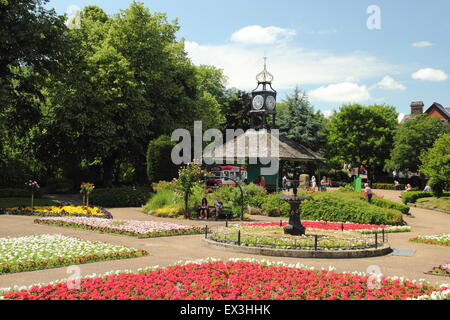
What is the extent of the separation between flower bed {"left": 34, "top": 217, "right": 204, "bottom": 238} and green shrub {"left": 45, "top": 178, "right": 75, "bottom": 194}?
19.7 m

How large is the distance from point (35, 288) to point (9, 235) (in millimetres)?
9777

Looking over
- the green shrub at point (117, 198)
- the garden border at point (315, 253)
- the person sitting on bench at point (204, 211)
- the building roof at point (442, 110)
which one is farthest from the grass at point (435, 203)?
the building roof at point (442, 110)

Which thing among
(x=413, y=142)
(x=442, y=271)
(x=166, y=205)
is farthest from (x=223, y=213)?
(x=413, y=142)

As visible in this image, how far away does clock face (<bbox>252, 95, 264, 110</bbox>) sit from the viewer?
41688 millimetres

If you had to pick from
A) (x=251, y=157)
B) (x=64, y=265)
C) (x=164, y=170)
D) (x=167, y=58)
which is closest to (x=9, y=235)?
(x=64, y=265)

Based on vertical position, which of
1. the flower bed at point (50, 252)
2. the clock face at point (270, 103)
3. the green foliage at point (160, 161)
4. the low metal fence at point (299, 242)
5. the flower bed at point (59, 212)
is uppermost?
the clock face at point (270, 103)

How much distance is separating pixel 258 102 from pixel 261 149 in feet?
17.9

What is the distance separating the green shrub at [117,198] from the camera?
32.6 metres

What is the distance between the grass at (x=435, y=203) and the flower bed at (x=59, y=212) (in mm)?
26623

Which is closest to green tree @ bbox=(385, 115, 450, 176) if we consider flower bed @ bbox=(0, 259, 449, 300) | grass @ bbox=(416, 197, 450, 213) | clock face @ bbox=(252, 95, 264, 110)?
grass @ bbox=(416, 197, 450, 213)

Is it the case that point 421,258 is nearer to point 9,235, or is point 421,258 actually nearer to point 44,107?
point 9,235

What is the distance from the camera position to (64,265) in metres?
12.6

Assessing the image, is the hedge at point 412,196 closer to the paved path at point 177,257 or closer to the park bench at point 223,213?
the paved path at point 177,257

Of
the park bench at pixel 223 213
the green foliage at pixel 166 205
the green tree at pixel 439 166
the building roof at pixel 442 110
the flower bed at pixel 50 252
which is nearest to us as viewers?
the flower bed at pixel 50 252
